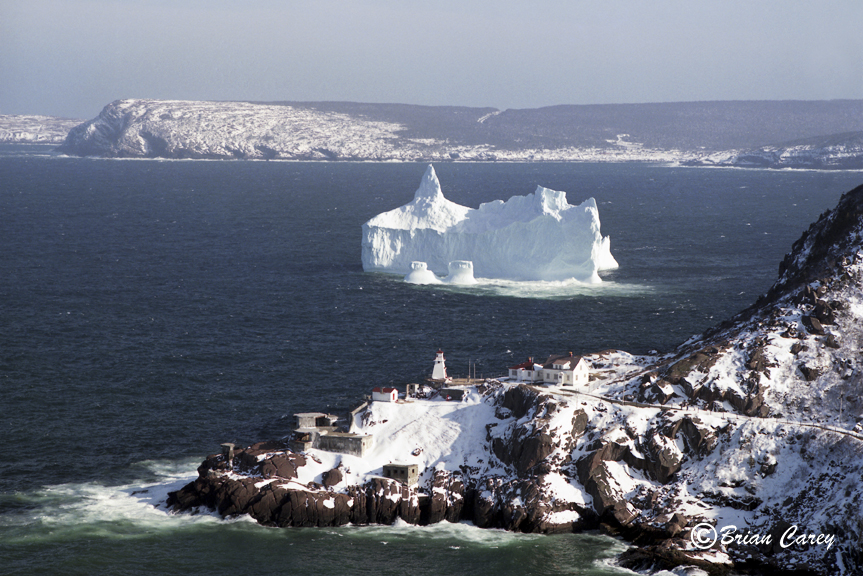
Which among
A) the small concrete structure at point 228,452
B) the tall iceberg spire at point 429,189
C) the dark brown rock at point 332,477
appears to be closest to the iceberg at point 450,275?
the tall iceberg spire at point 429,189

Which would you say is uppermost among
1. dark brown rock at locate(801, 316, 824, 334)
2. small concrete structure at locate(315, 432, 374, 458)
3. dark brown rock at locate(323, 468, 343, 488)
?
dark brown rock at locate(801, 316, 824, 334)

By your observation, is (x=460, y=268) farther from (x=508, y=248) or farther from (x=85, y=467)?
(x=85, y=467)

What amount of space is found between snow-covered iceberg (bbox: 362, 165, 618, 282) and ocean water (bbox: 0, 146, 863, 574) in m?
4.19

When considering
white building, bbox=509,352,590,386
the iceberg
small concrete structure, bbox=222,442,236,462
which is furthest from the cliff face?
the iceberg

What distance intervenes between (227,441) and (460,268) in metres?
58.9

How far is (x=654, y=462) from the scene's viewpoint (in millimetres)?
60375

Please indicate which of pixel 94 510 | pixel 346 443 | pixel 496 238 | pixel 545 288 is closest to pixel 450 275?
pixel 496 238

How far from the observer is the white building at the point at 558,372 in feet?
227

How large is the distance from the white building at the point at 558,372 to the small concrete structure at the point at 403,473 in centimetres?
1299

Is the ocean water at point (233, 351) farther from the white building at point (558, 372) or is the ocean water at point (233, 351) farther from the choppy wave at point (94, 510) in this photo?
the white building at point (558, 372)

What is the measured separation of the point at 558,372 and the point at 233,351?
36537 mm

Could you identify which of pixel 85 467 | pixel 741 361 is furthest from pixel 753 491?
pixel 85 467

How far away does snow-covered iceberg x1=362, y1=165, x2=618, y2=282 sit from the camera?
123 m

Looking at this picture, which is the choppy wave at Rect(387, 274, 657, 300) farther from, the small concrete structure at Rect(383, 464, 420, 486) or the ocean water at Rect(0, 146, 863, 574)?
the small concrete structure at Rect(383, 464, 420, 486)
